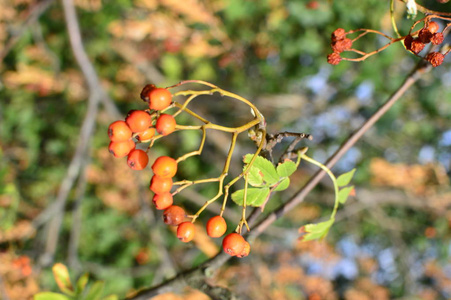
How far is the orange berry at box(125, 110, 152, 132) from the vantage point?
945 millimetres

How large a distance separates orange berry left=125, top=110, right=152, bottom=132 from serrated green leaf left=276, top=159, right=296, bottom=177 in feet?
1.24

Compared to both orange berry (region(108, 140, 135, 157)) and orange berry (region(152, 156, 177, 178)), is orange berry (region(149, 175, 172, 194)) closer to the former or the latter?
orange berry (region(152, 156, 177, 178))

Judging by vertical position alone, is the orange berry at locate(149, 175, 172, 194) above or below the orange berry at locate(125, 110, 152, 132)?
below

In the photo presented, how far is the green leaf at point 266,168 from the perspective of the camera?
909mm

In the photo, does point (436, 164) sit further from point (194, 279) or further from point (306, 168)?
point (194, 279)

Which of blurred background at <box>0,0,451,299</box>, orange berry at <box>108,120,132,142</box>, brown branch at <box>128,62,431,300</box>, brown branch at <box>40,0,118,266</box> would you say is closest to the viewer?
orange berry at <box>108,120,132,142</box>

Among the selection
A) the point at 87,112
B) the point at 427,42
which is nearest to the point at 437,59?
the point at 427,42

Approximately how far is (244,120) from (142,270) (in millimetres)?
2697

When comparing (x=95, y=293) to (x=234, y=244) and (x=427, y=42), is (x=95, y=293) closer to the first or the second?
(x=234, y=244)

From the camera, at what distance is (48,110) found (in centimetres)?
528

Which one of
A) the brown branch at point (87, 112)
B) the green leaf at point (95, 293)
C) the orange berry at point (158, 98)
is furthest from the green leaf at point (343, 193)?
the brown branch at point (87, 112)

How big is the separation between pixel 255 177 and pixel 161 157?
10.9 inches

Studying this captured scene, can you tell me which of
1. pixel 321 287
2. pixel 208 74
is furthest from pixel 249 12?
pixel 321 287

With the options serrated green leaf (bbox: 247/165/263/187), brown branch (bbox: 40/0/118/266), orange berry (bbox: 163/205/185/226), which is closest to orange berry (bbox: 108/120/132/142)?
orange berry (bbox: 163/205/185/226)
